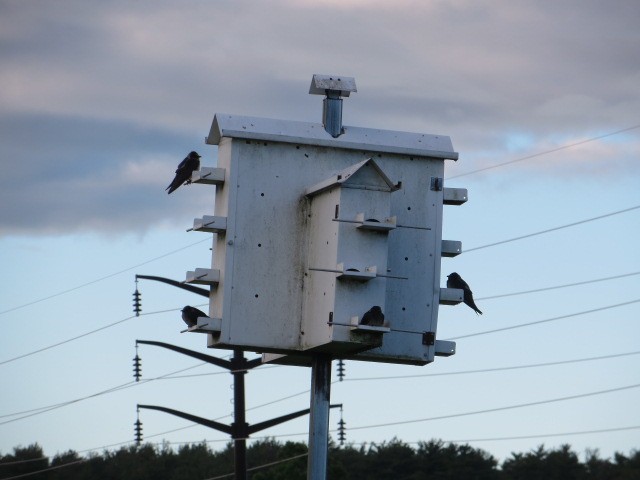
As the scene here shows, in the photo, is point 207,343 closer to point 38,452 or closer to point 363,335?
point 363,335

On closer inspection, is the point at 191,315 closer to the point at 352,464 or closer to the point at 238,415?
the point at 238,415

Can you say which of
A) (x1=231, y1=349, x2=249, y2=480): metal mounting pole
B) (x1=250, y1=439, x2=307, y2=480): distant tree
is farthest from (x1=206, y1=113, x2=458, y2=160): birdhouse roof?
(x1=250, y1=439, x2=307, y2=480): distant tree

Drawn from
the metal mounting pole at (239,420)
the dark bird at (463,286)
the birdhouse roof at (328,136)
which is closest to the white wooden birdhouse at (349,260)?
the birdhouse roof at (328,136)

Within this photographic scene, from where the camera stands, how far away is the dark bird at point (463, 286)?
56.3 ft

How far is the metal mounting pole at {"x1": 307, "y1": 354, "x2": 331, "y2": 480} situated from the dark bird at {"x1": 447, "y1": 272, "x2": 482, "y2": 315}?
6.63 feet

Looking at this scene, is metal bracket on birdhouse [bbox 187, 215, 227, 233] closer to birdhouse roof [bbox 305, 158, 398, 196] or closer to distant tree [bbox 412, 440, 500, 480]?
birdhouse roof [bbox 305, 158, 398, 196]

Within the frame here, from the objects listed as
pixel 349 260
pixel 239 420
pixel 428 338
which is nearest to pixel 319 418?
pixel 428 338

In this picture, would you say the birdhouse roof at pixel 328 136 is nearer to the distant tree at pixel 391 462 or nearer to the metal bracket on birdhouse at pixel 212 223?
the metal bracket on birdhouse at pixel 212 223

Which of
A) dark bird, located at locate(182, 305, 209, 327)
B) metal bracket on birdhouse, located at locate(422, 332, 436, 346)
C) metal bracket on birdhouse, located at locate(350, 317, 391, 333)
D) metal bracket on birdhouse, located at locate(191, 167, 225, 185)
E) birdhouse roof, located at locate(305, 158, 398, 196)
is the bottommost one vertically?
metal bracket on birdhouse, located at locate(350, 317, 391, 333)

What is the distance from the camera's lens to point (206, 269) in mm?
15500

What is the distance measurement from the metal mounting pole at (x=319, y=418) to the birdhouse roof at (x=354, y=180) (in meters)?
1.55

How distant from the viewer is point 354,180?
15.2 meters

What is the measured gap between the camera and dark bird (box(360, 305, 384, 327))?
15.0 metres

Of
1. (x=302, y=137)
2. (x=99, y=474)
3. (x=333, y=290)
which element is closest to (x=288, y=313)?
(x=333, y=290)
